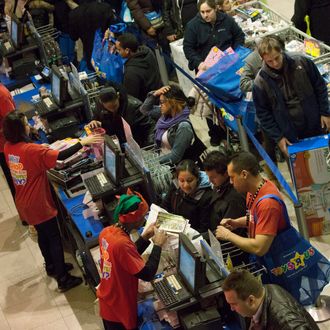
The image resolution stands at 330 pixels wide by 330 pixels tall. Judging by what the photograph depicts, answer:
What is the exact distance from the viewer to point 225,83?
7094mm

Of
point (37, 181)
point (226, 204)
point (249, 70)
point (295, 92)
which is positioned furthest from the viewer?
point (249, 70)

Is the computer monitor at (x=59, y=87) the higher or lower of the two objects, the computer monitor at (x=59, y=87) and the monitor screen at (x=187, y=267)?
the higher

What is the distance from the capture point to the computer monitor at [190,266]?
14.8 feet

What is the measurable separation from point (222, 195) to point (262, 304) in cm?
136

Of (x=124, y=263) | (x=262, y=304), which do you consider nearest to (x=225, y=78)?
(x=124, y=263)

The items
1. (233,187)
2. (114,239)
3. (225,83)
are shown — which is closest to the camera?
(114,239)

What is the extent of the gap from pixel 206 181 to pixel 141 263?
3.50 feet

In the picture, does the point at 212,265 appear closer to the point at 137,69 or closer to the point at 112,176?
the point at 112,176

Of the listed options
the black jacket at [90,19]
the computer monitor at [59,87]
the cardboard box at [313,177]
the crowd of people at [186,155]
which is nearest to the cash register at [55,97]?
the computer monitor at [59,87]

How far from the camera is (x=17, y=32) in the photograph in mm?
8852

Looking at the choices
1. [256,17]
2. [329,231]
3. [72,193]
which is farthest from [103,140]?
[256,17]

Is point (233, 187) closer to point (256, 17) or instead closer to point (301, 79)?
point (301, 79)

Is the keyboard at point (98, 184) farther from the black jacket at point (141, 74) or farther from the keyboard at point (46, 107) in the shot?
the black jacket at point (141, 74)

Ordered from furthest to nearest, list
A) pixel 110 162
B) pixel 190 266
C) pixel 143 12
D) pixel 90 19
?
pixel 143 12
pixel 90 19
pixel 110 162
pixel 190 266
